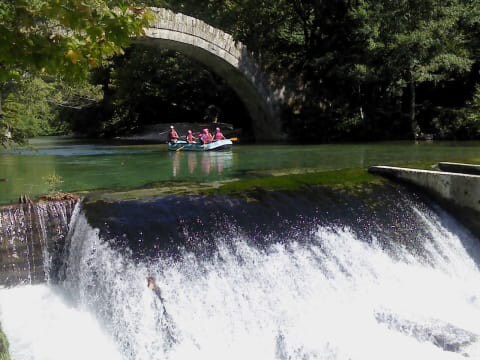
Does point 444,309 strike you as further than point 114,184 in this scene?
No

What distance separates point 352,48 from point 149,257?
64.4 ft

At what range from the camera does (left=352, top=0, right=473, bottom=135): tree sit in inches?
848

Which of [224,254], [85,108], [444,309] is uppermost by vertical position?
[85,108]

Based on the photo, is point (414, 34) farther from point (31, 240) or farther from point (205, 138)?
point (31, 240)

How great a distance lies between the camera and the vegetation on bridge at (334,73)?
2173cm

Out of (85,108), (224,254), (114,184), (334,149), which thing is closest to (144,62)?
(85,108)

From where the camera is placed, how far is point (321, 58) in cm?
2506

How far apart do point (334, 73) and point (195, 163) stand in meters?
10.8

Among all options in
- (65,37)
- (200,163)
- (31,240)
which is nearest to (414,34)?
(200,163)

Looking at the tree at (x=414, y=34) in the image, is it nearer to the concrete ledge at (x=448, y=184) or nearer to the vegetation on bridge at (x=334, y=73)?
the vegetation on bridge at (x=334, y=73)

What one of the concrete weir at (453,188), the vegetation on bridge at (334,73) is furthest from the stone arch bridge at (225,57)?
Result: the concrete weir at (453,188)

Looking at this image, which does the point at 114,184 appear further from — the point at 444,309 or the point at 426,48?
the point at 426,48

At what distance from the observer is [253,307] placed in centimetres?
737

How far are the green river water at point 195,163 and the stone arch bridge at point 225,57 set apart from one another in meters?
5.31
